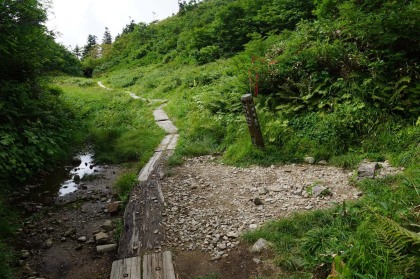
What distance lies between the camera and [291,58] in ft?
28.6

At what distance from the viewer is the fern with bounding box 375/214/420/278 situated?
265 centimetres

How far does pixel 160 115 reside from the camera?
46.1 ft

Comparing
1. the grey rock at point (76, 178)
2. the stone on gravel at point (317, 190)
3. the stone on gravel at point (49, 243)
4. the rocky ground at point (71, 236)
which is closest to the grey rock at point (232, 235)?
the stone on gravel at point (317, 190)

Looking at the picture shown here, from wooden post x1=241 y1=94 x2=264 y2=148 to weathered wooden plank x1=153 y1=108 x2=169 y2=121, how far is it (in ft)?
21.8

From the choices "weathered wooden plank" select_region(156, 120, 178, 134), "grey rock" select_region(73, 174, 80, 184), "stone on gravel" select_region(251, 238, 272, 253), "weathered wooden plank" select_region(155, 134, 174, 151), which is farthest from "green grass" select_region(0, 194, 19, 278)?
"weathered wooden plank" select_region(156, 120, 178, 134)

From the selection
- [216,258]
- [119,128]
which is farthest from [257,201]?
[119,128]

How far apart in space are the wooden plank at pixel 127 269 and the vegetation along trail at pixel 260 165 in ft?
1.16

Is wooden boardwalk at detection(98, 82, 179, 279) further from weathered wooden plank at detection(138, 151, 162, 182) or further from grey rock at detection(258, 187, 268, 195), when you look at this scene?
grey rock at detection(258, 187, 268, 195)

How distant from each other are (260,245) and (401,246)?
1925 mm

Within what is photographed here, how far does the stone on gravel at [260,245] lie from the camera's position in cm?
427

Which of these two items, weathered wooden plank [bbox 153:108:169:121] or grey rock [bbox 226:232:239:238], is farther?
weathered wooden plank [bbox 153:108:169:121]

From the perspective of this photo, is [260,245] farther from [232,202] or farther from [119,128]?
[119,128]

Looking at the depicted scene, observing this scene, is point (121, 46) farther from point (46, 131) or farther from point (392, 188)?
point (392, 188)

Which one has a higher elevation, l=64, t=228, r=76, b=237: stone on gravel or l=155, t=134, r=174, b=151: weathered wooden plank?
l=155, t=134, r=174, b=151: weathered wooden plank
